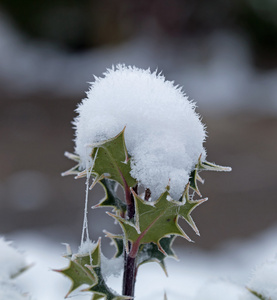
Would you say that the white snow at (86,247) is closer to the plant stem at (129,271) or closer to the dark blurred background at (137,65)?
the plant stem at (129,271)

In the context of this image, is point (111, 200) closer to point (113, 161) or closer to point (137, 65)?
point (113, 161)

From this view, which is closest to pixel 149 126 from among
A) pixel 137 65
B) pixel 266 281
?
pixel 266 281

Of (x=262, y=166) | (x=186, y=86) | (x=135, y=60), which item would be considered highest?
(x=135, y=60)

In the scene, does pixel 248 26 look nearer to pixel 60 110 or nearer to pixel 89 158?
pixel 60 110

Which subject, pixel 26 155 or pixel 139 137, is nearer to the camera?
pixel 139 137

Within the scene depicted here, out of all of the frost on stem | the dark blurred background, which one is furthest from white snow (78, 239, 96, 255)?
the dark blurred background

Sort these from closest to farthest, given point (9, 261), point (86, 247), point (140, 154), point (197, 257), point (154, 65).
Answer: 1. point (140, 154)
2. point (86, 247)
3. point (9, 261)
4. point (197, 257)
5. point (154, 65)

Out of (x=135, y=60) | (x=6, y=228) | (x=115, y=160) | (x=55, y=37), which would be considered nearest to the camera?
(x=115, y=160)

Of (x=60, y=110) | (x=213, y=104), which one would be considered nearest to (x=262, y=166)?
(x=213, y=104)
